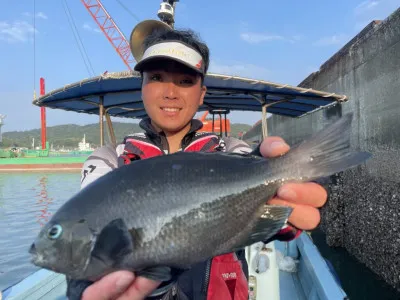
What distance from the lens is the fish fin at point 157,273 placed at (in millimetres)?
1870

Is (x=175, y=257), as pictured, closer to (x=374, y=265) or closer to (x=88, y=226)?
(x=88, y=226)

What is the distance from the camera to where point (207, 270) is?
9.36ft

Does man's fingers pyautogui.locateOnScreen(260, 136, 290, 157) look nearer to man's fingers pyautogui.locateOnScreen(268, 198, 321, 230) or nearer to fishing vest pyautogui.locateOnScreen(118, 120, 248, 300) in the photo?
man's fingers pyautogui.locateOnScreen(268, 198, 321, 230)

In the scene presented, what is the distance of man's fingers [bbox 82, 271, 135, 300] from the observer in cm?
182

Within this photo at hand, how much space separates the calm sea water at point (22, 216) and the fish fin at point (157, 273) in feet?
25.9

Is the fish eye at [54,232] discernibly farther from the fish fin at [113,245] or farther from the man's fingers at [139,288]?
the man's fingers at [139,288]

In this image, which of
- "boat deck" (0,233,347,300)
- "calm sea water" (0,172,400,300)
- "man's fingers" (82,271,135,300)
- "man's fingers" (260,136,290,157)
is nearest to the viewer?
"man's fingers" (82,271,135,300)

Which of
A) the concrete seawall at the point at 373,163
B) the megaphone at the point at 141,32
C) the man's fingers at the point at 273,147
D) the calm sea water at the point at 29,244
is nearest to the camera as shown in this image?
the man's fingers at the point at 273,147

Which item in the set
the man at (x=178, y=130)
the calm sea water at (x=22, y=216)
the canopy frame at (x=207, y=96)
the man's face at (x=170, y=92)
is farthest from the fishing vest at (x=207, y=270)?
the calm sea water at (x=22, y=216)

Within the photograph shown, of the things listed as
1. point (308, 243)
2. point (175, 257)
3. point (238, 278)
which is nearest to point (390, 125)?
point (308, 243)

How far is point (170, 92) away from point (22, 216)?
636 inches

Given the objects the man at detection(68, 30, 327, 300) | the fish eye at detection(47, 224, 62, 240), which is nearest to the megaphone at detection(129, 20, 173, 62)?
the man at detection(68, 30, 327, 300)

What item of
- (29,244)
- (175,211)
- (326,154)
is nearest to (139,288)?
(175,211)

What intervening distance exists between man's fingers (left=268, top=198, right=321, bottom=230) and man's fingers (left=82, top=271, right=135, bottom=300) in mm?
979
